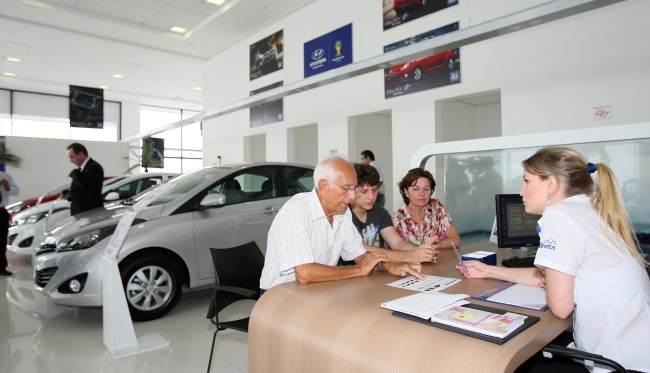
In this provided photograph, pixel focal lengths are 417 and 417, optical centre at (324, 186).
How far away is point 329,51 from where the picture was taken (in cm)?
779

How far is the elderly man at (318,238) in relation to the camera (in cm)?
166

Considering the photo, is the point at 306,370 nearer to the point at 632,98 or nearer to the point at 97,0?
the point at 632,98

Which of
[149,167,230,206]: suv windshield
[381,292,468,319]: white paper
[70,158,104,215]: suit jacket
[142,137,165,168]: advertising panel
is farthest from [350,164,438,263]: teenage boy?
[142,137,165,168]: advertising panel

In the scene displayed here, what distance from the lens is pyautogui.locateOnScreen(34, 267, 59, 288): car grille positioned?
10.1 feet

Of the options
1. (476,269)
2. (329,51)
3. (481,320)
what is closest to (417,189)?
(476,269)

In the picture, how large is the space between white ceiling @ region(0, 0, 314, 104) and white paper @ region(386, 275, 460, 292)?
7513 millimetres

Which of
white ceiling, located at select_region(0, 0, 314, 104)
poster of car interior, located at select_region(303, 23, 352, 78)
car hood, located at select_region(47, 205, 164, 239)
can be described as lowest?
car hood, located at select_region(47, 205, 164, 239)

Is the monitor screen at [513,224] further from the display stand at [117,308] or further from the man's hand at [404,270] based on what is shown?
the display stand at [117,308]

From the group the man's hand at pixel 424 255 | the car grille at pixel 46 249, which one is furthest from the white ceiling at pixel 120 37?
the man's hand at pixel 424 255

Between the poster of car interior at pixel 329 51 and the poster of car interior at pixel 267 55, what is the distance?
95 cm

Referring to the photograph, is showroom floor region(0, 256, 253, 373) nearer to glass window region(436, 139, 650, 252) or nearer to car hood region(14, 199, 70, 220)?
car hood region(14, 199, 70, 220)

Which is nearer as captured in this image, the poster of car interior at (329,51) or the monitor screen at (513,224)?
the monitor screen at (513,224)

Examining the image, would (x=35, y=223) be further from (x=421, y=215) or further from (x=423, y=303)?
(x=423, y=303)

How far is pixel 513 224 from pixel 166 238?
8.08ft
